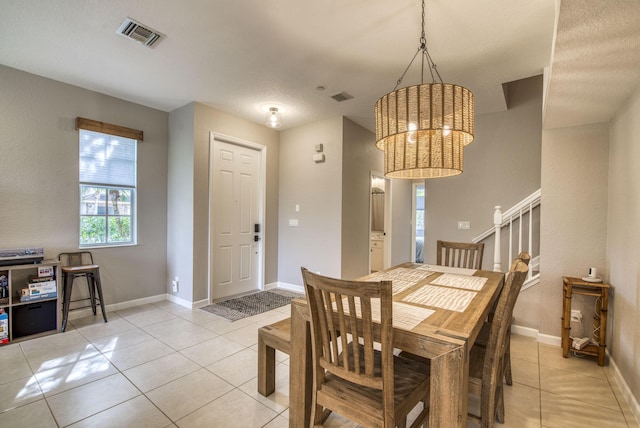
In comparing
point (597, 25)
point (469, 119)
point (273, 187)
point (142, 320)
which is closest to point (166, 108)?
point (273, 187)

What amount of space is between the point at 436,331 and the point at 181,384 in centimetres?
192

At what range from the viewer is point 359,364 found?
4.21 feet

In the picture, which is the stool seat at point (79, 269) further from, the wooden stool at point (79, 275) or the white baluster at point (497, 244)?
the white baluster at point (497, 244)

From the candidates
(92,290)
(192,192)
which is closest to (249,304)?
(192,192)

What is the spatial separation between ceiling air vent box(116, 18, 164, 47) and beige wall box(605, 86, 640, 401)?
3.61 m

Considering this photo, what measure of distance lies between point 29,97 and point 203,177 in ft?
6.11

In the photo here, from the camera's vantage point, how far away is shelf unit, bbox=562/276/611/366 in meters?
2.40

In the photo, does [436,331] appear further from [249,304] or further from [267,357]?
[249,304]

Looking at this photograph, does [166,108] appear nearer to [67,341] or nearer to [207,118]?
[207,118]

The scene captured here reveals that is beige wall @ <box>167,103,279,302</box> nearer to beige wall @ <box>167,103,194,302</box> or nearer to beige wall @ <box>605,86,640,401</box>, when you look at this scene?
beige wall @ <box>167,103,194,302</box>

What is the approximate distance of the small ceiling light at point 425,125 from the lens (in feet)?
5.68

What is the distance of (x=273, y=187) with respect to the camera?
4895mm

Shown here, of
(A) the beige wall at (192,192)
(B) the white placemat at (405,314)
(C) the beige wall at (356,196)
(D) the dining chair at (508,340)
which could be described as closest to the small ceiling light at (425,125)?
(D) the dining chair at (508,340)

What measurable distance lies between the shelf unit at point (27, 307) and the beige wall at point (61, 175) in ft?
1.14
